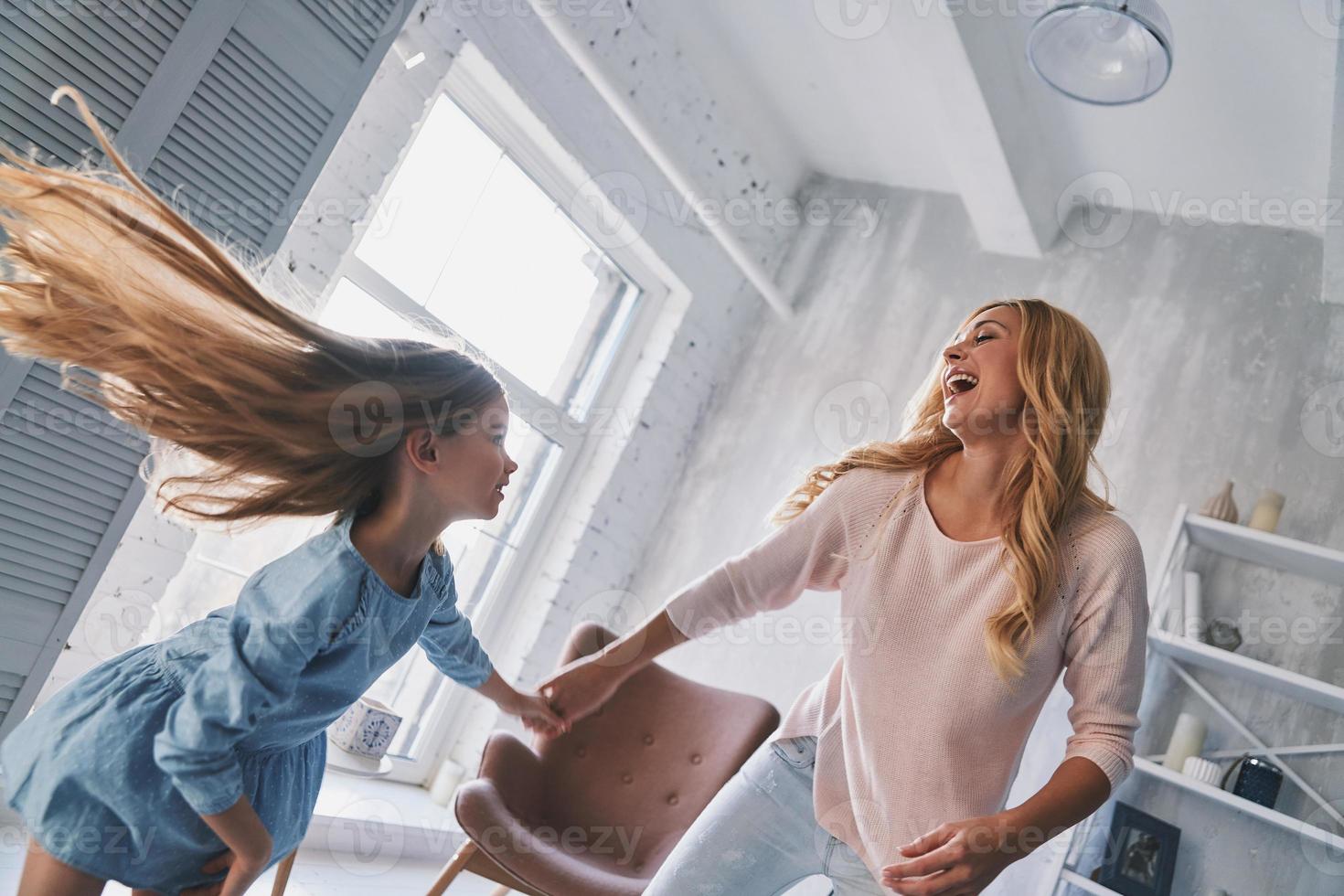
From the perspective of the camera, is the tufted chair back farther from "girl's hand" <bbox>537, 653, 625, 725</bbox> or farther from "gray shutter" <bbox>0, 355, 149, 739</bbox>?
"gray shutter" <bbox>0, 355, 149, 739</bbox>

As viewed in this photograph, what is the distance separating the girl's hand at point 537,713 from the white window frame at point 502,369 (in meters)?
1.60

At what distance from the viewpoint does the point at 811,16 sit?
3357 mm

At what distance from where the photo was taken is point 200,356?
1370 mm

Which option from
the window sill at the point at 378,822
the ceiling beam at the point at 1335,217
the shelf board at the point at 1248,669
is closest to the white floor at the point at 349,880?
the window sill at the point at 378,822

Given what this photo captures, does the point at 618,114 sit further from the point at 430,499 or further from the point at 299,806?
the point at 299,806

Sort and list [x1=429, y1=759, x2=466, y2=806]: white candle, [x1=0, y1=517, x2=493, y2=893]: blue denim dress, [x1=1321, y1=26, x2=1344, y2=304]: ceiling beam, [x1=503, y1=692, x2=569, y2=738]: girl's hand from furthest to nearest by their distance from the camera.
A: [x1=429, y1=759, x2=466, y2=806]: white candle, [x1=1321, y1=26, x2=1344, y2=304]: ceiling beam, [x1=503, y1=692, x2=569, y2=738]: girl's hand, [x1=0, y1=517, x2=493, y2=893]: blue denim dress

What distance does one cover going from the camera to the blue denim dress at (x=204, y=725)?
46.6 inches

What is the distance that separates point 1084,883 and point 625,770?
1.27 meters

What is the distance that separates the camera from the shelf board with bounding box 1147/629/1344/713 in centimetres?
266

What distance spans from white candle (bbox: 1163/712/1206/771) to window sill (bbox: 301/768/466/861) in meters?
2.10

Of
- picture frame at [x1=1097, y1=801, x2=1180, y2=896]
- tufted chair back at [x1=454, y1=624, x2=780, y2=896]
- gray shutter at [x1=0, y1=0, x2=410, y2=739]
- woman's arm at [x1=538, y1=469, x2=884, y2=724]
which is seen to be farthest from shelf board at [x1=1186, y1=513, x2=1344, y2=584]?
gray shutter at [x1=0, y1=0, x2=410, y2=739]

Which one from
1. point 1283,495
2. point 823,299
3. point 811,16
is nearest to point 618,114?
point 811,16

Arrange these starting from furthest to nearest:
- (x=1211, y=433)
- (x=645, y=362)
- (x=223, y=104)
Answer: (x=645, y=362) < (x=1211, y=433) < (x=223, y=104)

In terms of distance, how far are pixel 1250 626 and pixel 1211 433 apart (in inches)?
26.0
